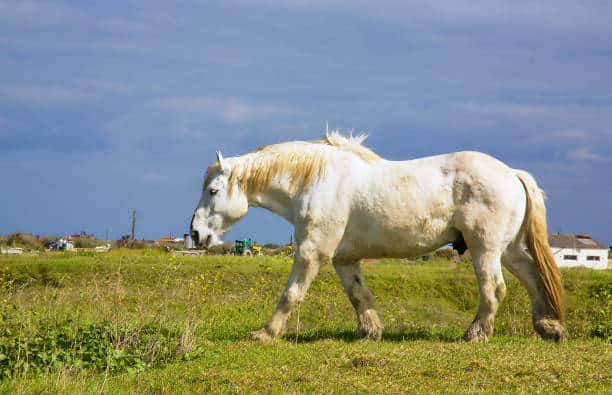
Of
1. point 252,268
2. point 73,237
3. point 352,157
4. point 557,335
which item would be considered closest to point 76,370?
point 352,157

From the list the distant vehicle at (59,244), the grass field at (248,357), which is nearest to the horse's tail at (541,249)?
the grass field at (248,357)

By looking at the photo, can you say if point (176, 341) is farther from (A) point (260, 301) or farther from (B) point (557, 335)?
(A) point (260, 301)

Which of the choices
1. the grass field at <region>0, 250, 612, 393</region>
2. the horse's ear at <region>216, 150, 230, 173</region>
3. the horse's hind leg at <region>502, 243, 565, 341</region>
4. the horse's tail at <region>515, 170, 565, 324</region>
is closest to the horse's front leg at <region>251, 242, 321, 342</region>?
the grass field at <region>0, 250, 612, 393</region>

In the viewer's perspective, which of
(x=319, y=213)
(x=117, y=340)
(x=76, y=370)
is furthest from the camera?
(x=319, y=213)

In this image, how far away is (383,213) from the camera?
1034cm

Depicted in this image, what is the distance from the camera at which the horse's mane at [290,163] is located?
10.5 metres

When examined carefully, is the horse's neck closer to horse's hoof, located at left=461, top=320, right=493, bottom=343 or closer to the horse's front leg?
the horse's front leg

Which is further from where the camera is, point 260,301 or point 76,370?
point 260,301

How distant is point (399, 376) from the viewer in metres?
8.00

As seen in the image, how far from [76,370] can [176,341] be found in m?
1.43

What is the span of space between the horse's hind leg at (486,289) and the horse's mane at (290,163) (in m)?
1.95

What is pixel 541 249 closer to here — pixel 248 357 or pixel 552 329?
pixel 552 329

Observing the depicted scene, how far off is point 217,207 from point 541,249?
14.4 ft

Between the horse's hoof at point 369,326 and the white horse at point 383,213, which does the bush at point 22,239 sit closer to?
the white horse at point 383,213
